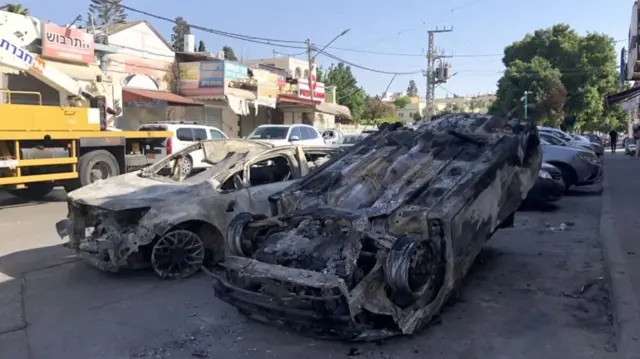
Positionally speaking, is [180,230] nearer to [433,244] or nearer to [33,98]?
[433,244]

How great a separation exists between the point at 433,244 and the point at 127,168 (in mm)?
10742

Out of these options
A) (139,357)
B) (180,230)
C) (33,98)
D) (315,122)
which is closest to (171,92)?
(33,98)

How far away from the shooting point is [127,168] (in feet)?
45.0

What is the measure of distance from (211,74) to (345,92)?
94.6 ft

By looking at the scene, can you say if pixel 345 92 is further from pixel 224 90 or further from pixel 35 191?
pixel 35 191

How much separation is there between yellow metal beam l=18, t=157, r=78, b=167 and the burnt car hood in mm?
5076

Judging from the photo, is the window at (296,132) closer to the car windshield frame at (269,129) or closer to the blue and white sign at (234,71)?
the car windshield frame at (269,129)

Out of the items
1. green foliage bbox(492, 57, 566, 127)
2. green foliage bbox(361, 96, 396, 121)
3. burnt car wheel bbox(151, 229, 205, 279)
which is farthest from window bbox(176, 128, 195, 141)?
green foliage bbox(361, 96, 396, 121)

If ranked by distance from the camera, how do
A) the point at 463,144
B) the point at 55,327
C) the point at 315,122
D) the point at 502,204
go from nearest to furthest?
the point at 55,327 < the point at 502,204 < the point at 463,144 < the point at 315,122

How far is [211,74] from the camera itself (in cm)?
2648

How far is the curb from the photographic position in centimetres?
415

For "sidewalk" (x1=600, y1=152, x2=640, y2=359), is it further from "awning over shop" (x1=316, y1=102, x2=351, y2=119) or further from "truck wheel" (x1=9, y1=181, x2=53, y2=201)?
"awning over shop" (x1=316, y1=102, x2=351, y2=119)

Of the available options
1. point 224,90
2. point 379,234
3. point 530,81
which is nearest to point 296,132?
point 224,90

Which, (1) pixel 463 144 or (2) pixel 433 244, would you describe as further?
(1) pixel 463 144
